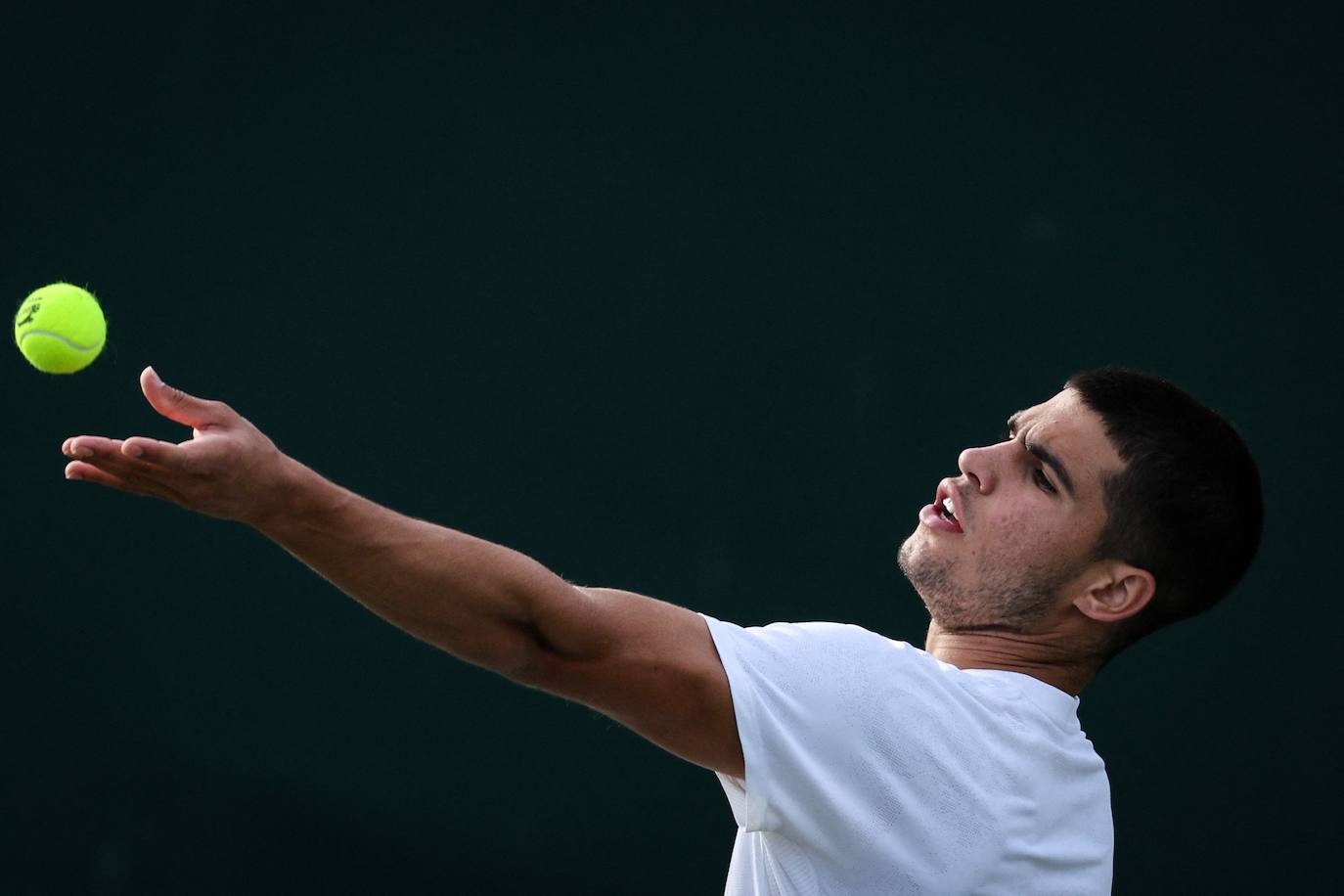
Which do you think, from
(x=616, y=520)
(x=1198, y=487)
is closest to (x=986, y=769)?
(x=1198, y=487)

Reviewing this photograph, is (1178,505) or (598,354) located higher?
(598,354)

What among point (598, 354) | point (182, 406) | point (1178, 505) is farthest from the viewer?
point (598, 354)

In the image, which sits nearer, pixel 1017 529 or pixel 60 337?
pixel 1017 529

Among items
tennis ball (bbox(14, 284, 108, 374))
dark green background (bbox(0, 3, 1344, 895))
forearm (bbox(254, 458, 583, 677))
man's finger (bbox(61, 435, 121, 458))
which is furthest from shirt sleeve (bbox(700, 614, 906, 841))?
dark green background (bbox(0, 3, 1344, 895))

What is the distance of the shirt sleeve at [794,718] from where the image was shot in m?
2.33

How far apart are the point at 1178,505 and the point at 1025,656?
375 mm

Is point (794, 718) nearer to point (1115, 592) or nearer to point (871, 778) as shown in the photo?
point (871, 778)

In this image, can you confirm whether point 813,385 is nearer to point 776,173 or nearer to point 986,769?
point 776,173

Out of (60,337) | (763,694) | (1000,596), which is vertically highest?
(60,337)

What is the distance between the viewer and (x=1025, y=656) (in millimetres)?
2824

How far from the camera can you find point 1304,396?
9.23 m

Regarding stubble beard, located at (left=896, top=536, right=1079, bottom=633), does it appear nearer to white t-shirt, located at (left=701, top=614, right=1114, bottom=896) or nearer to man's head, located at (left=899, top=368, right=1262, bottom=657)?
man's head, located at (left=899, top=368, right=1262, bottom=657)

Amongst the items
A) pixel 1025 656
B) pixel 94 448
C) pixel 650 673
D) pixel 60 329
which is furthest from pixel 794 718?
pixel 60 329

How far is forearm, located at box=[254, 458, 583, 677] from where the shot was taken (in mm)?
2273
